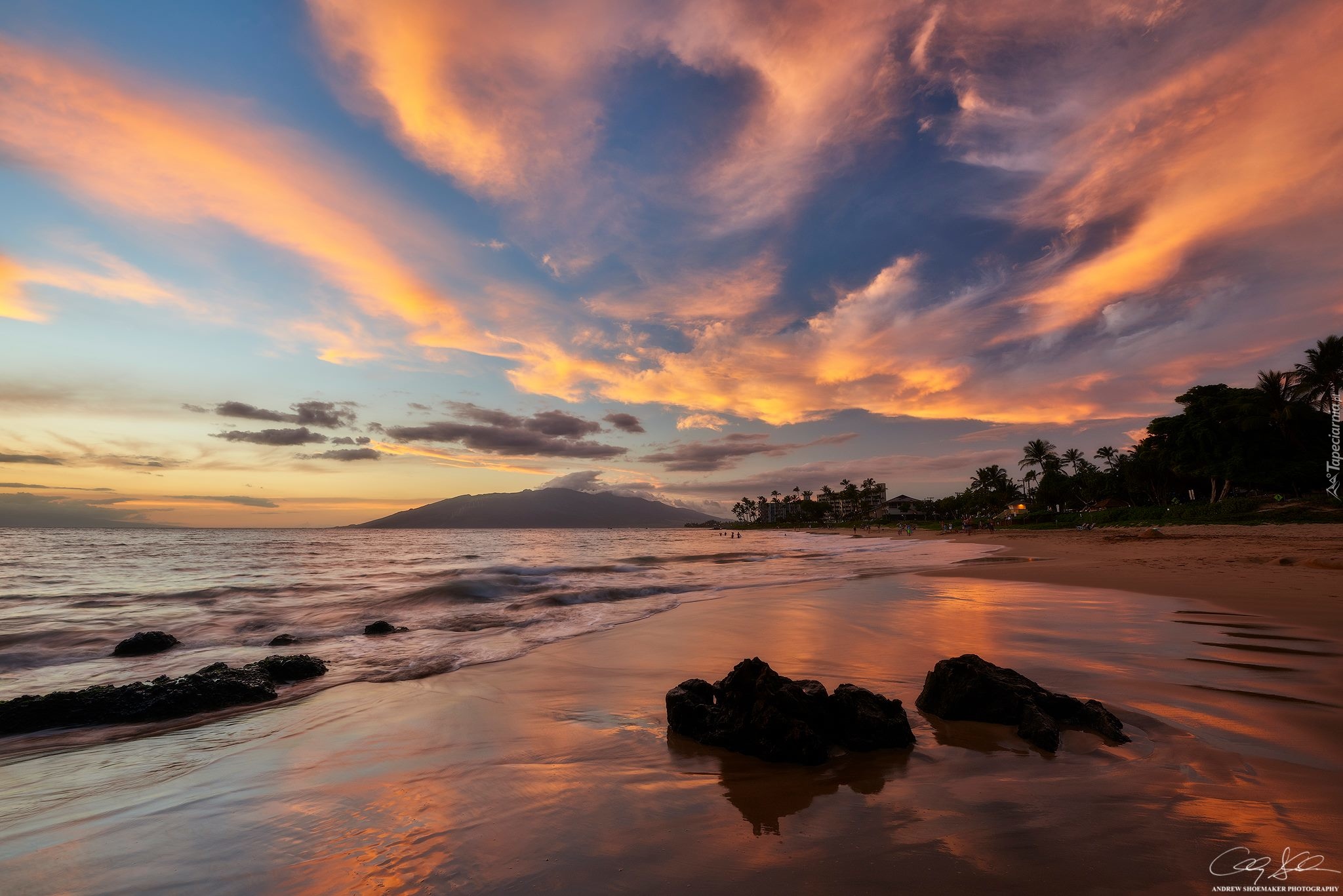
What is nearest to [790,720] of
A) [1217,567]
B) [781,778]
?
[781,778]

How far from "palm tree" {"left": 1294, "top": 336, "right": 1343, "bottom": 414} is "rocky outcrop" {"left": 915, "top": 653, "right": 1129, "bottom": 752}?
78174mm

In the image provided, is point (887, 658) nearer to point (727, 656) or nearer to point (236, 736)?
point (727, 656)

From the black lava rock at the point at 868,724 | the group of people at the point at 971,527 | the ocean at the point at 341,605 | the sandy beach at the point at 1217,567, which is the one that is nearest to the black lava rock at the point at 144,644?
the ocean at the point at 341,605

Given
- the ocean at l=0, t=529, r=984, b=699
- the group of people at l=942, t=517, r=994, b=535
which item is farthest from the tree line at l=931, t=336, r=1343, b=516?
the ocean at l=0, t=529, r=984, b=699

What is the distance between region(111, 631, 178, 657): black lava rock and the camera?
11492mm

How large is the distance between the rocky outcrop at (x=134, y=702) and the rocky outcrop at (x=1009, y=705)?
28.8 feet

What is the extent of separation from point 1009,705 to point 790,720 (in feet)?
7.51

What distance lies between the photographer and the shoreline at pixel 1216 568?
11258 mm

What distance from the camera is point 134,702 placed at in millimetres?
7137

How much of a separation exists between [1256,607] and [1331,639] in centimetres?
339

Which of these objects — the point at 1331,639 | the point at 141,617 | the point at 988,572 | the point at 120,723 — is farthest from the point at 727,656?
the point at 141,617

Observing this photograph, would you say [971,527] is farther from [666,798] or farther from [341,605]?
[666,798]

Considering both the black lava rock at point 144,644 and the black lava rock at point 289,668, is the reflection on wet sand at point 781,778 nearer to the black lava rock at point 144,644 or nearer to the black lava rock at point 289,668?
the black lava rock at point 289,668

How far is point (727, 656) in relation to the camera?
896 cm
